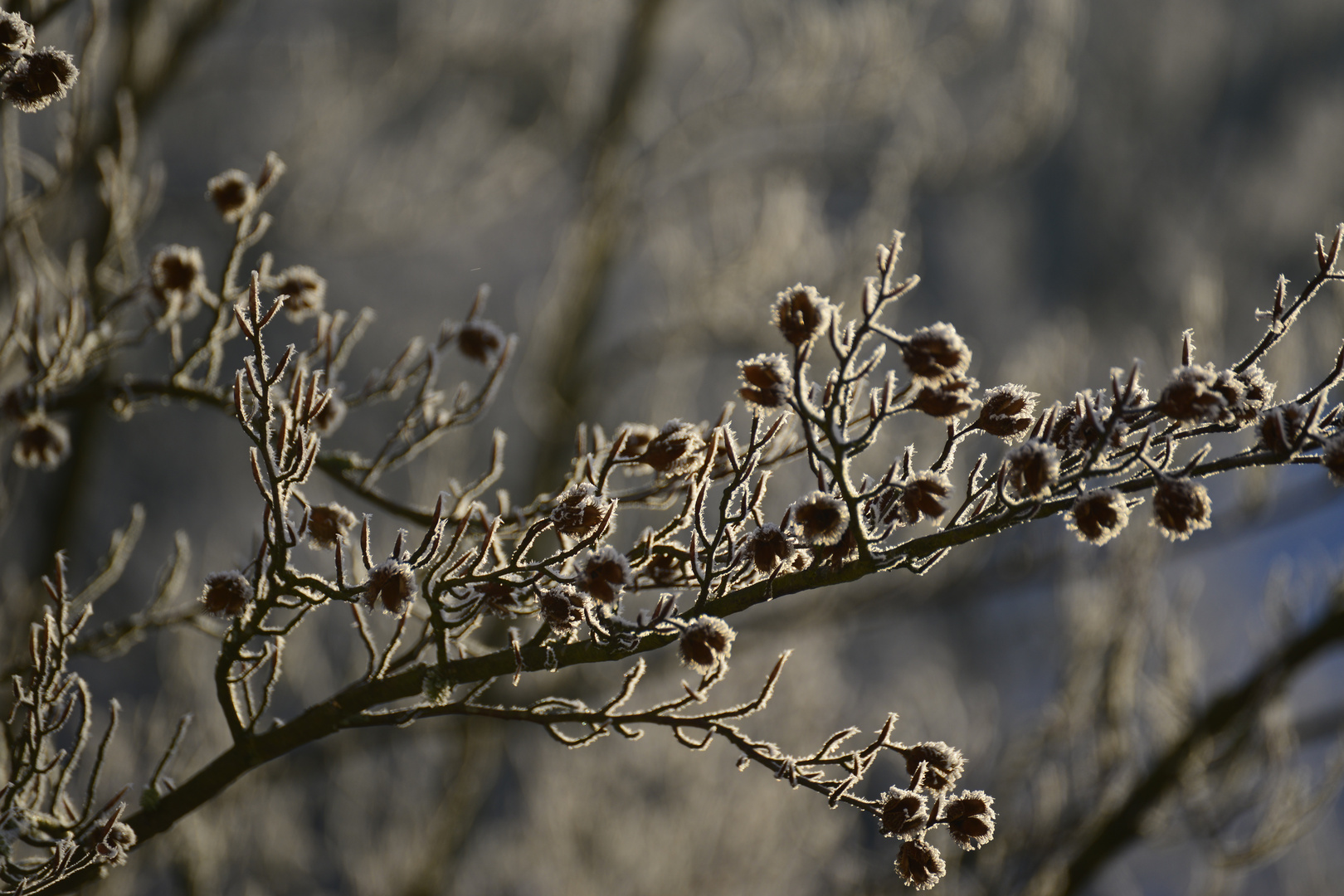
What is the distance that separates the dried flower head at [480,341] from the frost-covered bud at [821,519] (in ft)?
2.44

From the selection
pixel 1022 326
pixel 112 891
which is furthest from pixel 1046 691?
pixel 112 891

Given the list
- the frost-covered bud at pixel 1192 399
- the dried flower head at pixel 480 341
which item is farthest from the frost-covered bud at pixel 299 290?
the frost-covered bud at pixel 1192 399

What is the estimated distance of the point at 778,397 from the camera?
3.64ft

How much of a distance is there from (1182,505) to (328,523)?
108 cm

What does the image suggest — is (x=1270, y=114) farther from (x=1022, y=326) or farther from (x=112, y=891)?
(x=112, y=891)

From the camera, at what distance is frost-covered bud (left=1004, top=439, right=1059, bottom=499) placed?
103cm

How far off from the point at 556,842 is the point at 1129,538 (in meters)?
3.47

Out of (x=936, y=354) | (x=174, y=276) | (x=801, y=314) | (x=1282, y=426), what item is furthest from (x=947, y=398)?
(x=174, y=276)

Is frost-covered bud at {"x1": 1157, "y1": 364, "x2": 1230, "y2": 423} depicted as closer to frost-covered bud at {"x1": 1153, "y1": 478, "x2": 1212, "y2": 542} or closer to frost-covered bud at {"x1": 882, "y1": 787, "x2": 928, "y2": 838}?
frost-covered bud at {"x1": 1153, "y1": 478, "x2": 1212, "y2": 542}

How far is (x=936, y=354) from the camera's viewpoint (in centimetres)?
104

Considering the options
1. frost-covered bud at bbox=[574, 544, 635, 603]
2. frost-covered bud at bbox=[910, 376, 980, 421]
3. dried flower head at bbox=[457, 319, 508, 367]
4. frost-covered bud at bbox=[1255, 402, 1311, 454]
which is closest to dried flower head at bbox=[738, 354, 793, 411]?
frost-covered bud at bbox=[910, 376, 980, 421]

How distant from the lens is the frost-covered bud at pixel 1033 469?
3.39 ft

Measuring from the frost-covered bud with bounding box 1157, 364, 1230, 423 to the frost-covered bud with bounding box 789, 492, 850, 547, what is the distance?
0.37m

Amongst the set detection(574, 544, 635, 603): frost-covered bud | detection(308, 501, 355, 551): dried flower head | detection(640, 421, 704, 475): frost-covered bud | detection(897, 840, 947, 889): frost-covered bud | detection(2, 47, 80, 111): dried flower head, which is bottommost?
detection(897, 840, 947, 889): frost-covered bud
